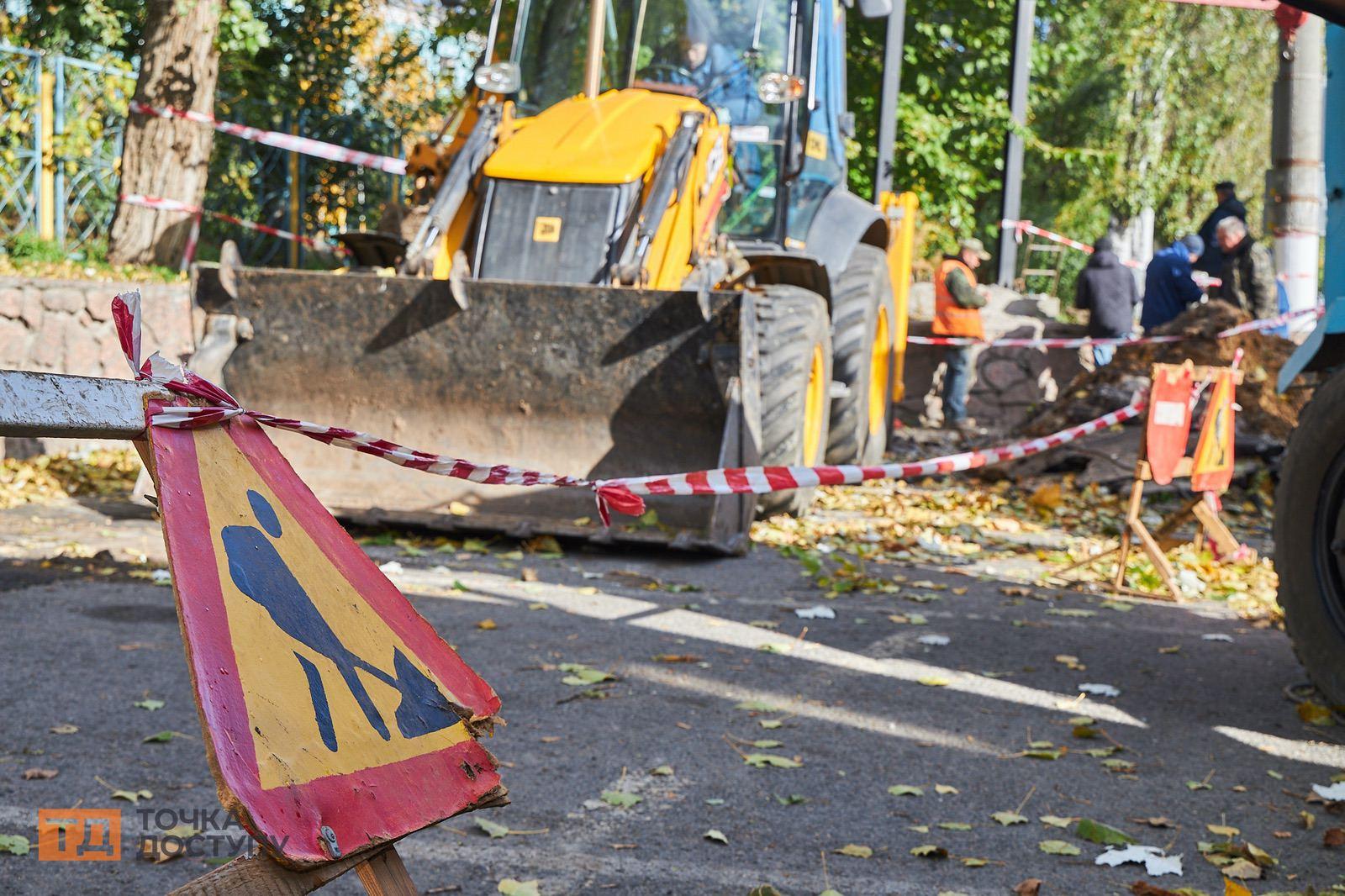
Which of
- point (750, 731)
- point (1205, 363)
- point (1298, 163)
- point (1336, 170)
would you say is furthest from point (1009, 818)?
point (1205, 363)

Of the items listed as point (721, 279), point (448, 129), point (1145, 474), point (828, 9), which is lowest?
point (1145, 474)

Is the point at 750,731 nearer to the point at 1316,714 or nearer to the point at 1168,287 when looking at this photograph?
the point at 1316,714

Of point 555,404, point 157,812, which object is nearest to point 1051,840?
point 157,812

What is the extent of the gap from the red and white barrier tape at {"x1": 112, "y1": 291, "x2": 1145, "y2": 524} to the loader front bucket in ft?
5.41

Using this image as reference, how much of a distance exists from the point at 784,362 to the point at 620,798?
422 cm

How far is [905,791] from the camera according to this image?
394 cm

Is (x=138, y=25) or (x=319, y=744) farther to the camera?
(x=138, y=25)

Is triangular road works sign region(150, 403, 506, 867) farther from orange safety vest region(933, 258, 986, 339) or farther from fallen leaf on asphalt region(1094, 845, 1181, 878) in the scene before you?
orange safety vest region(933, 258, 986, 339)

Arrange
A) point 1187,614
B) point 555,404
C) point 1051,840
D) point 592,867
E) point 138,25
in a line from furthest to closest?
point 138,25 < point 555,404 < point 1187,614 < point 1051,840 < point 592,867

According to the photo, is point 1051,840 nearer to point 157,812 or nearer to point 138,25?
point 157,812

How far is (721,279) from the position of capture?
809 cm

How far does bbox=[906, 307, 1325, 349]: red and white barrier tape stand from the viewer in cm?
1142

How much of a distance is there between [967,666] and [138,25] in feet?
45.9

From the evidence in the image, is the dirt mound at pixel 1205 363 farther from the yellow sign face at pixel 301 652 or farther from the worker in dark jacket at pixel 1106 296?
the yellow sign face at pixel 301 652
